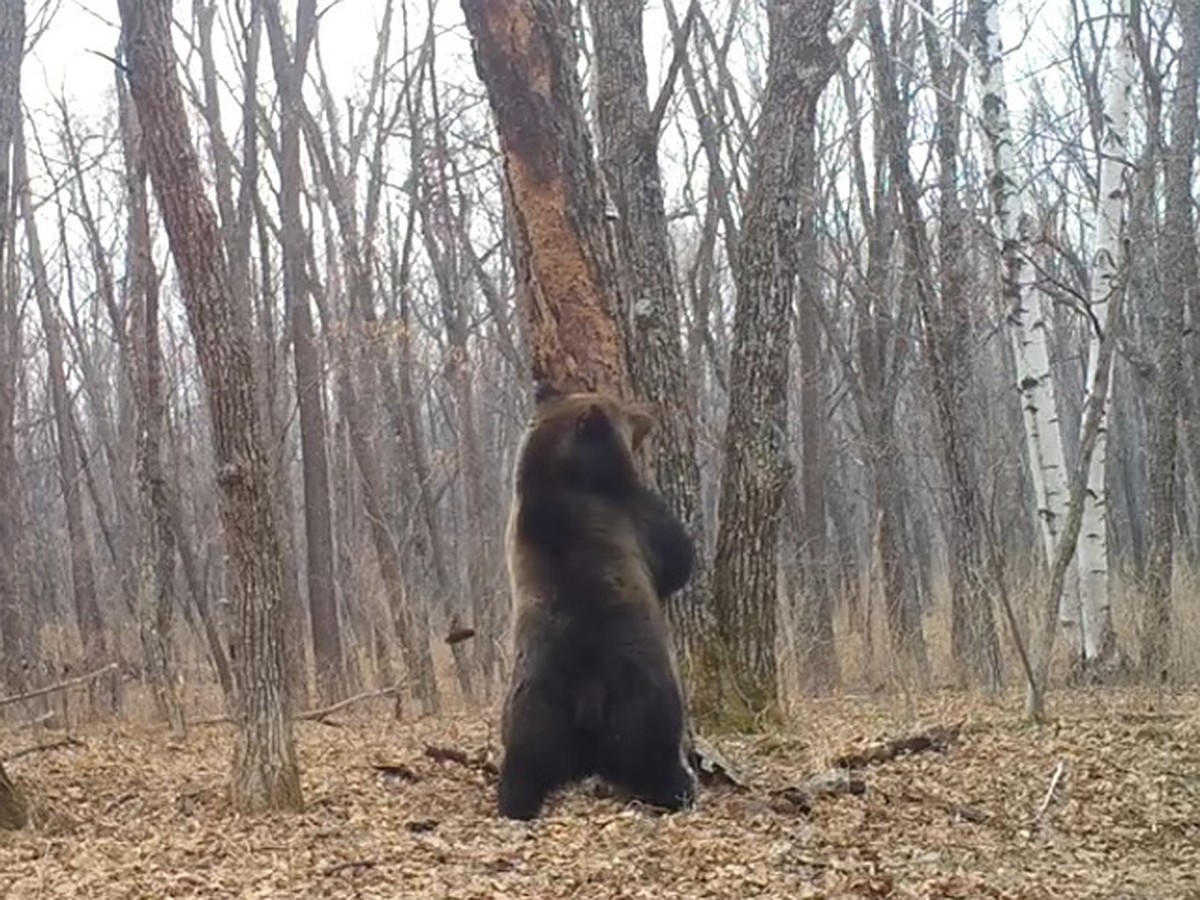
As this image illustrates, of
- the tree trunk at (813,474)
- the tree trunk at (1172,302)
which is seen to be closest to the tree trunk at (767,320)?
the tree trunk at (1172,302)

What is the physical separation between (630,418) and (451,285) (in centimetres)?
1789

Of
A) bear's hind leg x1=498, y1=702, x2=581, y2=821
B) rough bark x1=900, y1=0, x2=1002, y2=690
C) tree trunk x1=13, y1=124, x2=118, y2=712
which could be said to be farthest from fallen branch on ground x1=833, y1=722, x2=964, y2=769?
tree trunk x1=13, y1=124, x2=118, y2=712

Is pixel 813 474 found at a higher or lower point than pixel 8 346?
lower

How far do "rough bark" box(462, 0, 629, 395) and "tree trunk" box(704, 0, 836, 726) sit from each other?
248 cm

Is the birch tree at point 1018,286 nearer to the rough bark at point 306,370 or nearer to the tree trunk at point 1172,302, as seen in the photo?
the tree trunk at point 1172,302

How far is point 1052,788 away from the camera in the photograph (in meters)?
7.76

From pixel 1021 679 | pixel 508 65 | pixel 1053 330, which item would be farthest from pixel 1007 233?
pixel 1053 330

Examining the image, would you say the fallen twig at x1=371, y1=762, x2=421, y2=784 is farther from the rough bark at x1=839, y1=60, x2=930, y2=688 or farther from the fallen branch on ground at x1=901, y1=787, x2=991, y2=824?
the rough bark at x1=839, y1=60, x2=930, y2=688

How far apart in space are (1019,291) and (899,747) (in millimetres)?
7360

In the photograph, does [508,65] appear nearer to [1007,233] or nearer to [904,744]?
[904,744]

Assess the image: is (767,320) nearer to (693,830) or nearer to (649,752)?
(649,752)

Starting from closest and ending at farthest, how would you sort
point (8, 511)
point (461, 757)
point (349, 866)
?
point (349, 866) → point (461, 757) → point (8, 511)

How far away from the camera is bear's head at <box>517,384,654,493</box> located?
747 cm

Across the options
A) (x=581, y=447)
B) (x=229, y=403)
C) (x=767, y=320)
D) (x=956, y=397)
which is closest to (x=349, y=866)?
(x=581, y=447)
